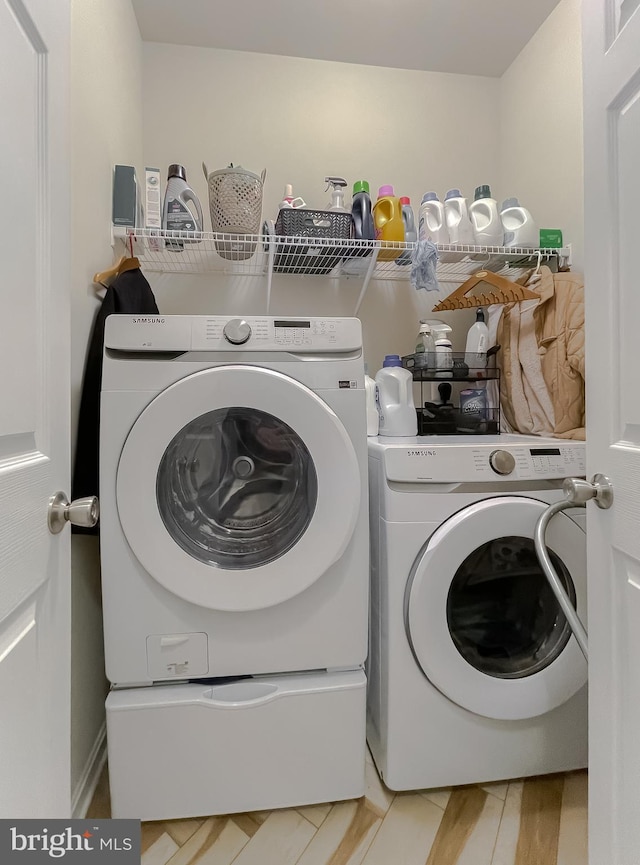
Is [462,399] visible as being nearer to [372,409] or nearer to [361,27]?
[372,409]

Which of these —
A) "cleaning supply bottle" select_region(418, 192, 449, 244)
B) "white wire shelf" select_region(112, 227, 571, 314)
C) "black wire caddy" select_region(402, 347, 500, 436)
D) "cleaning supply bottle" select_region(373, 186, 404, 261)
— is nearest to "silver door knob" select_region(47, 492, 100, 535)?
"white wire shelf" select_region(112, 227, 571, 314)

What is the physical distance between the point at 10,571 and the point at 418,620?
2.80ft

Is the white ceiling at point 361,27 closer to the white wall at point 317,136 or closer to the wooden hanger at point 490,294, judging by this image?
the white wall at point 317,136

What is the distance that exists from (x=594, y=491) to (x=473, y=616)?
612mm

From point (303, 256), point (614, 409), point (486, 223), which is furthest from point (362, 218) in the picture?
point (614, 409)

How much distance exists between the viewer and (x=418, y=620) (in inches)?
43.2

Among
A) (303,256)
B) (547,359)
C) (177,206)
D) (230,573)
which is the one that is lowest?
(230,573)

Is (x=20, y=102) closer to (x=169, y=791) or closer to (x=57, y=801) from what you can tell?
(x=57, y=801)

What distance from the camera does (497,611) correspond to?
122 centimetres

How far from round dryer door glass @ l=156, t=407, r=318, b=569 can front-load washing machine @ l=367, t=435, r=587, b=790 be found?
214 mm

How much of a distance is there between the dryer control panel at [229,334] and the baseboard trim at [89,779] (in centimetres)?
102

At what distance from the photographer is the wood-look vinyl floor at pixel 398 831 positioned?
1.03 m

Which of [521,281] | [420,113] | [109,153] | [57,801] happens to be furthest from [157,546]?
[420,113]

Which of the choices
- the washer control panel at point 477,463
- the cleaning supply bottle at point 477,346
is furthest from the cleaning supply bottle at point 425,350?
the washer control panel at point 477,463
